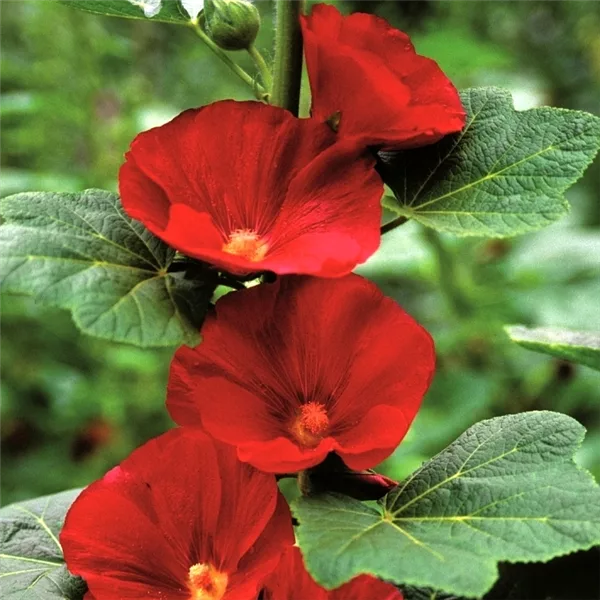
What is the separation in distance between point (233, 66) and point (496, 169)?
22cm

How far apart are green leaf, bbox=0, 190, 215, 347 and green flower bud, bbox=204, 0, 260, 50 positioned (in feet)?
0.50

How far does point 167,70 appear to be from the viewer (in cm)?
339

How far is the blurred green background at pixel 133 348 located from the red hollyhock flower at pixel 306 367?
0.87m

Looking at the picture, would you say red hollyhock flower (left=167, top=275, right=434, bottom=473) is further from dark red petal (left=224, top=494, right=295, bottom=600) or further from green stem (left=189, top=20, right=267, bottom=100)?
green stem (left=189, top=20, right=267, bottom=100)

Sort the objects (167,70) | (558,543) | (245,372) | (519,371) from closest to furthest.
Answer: (558,543)
(245,372)
(519,371)
(167,70)

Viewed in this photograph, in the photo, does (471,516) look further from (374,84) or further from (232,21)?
(232,21)

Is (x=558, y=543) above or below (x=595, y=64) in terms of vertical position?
above

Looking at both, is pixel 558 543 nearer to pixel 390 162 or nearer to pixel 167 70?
pixel 390 162

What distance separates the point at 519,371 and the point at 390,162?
4.83 ft

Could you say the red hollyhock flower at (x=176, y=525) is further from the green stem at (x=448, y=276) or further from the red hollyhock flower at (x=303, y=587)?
the green stem at (x=448, y=276)

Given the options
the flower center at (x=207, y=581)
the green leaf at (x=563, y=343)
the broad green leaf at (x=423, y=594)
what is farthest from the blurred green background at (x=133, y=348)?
the flower center at (x=207, y=581)

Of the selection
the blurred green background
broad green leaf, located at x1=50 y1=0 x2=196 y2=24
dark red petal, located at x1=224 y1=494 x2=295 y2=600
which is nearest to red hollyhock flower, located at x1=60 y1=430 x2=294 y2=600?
dark red petal, located at x1=224 y1=494 x2=295 y2=600

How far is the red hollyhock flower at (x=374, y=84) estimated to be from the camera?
657 mm

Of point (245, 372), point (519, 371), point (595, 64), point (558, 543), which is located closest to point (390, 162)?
point (245, 372)
